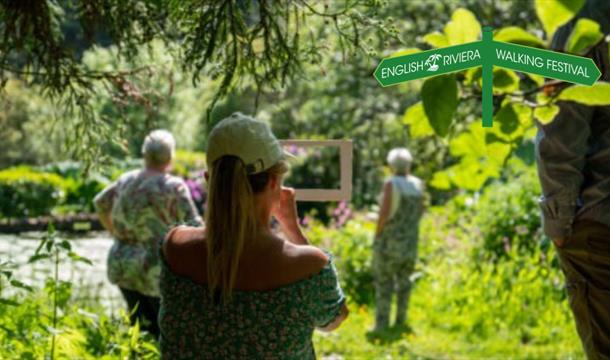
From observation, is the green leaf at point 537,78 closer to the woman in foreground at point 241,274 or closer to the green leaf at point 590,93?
the green leaf at point 590,93

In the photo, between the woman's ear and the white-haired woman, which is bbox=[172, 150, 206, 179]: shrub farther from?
the woman's ear

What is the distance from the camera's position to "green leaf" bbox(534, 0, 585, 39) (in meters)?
0.91

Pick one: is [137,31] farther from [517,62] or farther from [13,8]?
[517,62]

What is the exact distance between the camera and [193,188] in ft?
45.3

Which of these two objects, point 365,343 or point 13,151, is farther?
point 13,151

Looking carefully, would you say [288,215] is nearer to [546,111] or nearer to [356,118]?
[546,111]

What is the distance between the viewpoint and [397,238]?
24.9 feet

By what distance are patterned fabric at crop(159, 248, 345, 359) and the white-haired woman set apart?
5224 mm

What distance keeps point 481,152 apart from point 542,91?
0.35 metres

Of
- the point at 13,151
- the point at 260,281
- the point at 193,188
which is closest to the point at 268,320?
the point at 260,281

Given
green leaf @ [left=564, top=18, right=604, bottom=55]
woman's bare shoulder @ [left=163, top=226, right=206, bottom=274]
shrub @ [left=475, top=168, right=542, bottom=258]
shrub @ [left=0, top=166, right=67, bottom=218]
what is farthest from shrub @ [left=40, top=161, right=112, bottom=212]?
green leaf @ [left=564, top=18, right=604, bottom=55]

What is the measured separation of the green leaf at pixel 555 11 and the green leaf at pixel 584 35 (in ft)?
0.15

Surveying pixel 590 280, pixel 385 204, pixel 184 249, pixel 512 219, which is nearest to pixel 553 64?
pixel 184 249

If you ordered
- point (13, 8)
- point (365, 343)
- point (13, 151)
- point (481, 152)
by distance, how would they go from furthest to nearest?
1. point (13, 151)
2. point (365, 343)
3. point (13, 8)
4. point (481, 152)
